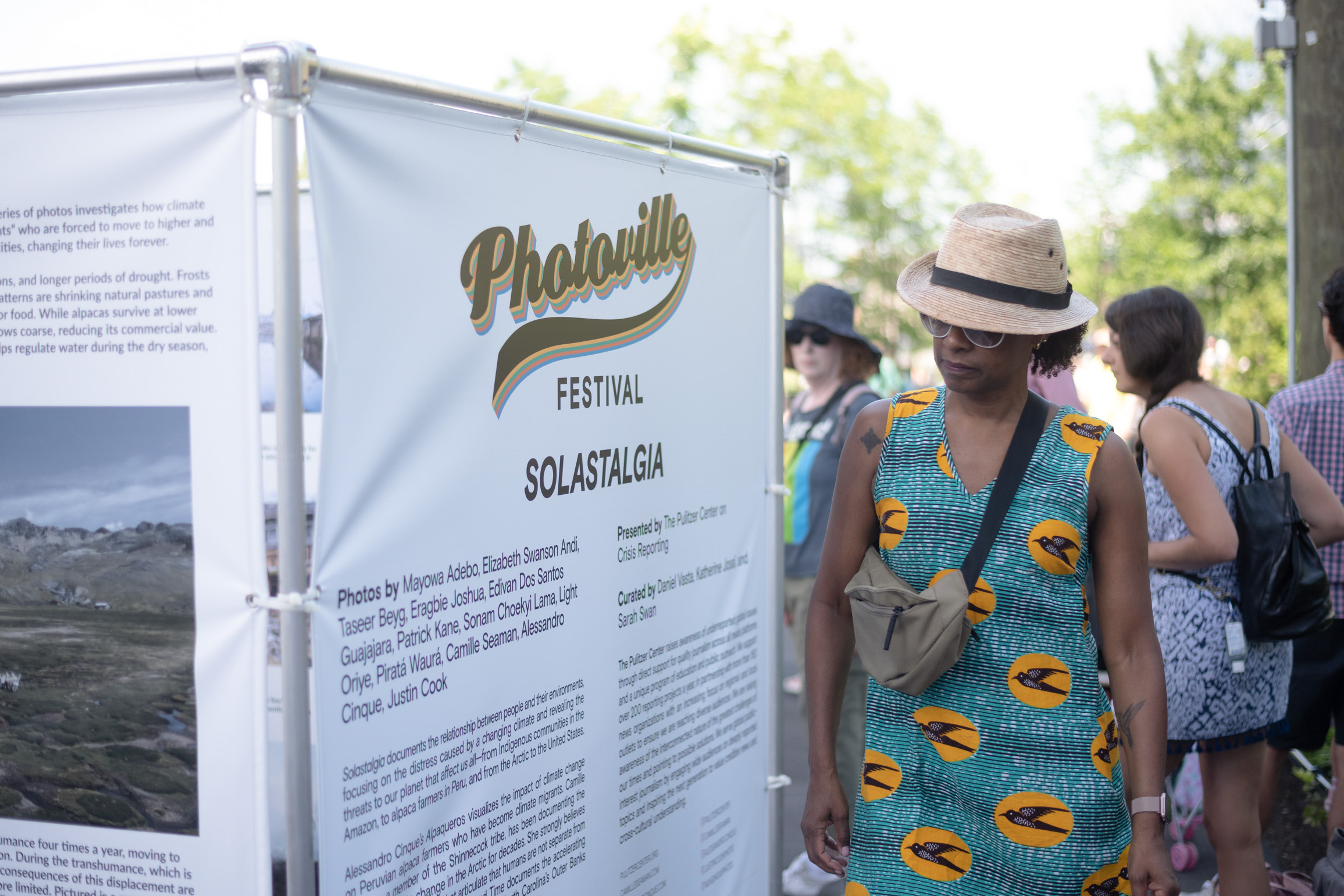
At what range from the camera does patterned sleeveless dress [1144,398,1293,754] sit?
3197 mm

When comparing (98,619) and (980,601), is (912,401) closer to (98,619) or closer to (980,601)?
(980,601)

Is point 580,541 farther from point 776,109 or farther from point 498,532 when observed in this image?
point 776,109

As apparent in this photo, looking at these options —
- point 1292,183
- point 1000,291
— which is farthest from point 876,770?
point 1292,183

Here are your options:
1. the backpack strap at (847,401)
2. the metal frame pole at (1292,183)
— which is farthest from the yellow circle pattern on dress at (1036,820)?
the metal frame pole at (1292,183)

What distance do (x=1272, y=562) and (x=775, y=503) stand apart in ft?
4.77

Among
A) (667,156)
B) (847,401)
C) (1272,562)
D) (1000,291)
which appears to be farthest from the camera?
(847,401)

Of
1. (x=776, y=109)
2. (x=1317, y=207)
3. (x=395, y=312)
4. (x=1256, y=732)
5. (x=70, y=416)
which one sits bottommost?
(x=1256, y=732)

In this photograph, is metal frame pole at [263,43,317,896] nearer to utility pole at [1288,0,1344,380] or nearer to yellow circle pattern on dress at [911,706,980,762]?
yellow circle pattern on dress at [911,706,980,762]

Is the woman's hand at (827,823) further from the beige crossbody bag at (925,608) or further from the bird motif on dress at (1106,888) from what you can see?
the bird motif on dress at (1106,888)

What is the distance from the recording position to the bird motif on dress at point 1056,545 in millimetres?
2092

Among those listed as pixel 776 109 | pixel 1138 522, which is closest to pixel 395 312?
pixel 1138 522

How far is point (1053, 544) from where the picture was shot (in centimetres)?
209

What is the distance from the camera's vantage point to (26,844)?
1780mm

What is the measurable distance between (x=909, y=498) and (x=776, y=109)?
62.5 feet
